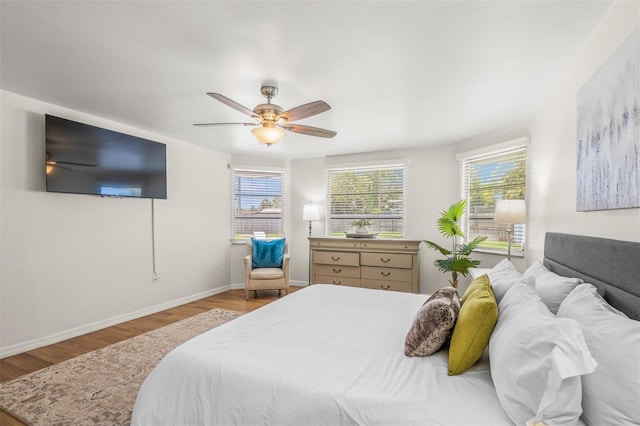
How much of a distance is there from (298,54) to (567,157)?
214 centimetres

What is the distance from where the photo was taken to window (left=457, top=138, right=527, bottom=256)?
3.62 m

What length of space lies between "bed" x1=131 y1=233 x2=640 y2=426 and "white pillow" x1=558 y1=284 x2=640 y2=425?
0.04 m

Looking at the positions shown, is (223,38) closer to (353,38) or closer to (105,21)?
(105,21)

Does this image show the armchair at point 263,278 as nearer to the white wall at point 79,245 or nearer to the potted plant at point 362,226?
the white wall at point 79,245

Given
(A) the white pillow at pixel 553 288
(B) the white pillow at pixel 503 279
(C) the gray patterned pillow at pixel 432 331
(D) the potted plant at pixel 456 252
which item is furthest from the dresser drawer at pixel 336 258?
(C) the gray patterned pillow at pixel 432 331

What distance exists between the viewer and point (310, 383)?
48.3 inches

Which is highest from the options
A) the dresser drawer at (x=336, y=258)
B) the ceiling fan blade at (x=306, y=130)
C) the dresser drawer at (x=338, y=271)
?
the ceiling fan blade at (x=306, y=130)

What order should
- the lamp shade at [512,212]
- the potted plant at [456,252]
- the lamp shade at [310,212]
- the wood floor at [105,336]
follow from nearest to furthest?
1. the wood floor at [105,336]
2. the lamp shade at [512,212]
3. the potted plant at [456,252]
4. the lamp shade at [310,212]

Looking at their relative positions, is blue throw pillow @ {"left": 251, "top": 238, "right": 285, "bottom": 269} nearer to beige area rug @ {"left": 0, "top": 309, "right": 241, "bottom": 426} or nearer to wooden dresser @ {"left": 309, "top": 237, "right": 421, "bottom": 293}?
wooden dresser @ {"left": 309, "top": 237, "right": 421, "bottom": 293}

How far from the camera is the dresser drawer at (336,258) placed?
473cm

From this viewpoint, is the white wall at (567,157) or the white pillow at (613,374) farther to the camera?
the white wall at (567,157)

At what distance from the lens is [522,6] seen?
164 centimetres

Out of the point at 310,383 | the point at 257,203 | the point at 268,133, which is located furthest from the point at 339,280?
the point at 310,383

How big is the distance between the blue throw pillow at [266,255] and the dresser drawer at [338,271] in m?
0.68
